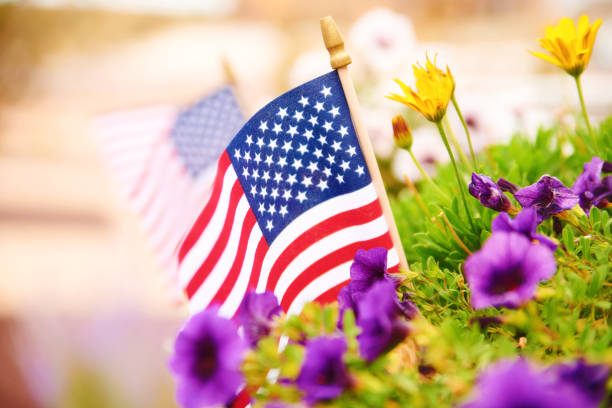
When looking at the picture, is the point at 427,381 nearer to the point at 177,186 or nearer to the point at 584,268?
the point at 584,268

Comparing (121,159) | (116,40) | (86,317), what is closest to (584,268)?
(121,159)

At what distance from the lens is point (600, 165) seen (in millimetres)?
821

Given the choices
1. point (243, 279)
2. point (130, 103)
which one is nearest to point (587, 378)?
point (243, 279)

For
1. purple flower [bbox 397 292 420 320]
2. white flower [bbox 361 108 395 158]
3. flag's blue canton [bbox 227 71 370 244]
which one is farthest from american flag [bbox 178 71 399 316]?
white flower [bbox 361 108 395 158]

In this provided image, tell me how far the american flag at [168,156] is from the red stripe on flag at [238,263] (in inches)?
18.6

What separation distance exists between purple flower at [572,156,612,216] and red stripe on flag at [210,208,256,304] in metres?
0.59

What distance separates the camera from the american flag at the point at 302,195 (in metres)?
0.93

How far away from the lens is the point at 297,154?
0.95 m

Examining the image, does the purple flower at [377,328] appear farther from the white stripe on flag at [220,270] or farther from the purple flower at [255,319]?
the white stripe on flag at [220,270]

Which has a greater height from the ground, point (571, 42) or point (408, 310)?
point (571, 42)

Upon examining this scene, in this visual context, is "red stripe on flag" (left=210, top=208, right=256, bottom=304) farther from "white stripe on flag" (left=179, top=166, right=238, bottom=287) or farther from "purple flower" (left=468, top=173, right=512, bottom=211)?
"purple flower" (left=468, top=173, right=512, bottom=211)

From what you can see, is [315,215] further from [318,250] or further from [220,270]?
[220,270]

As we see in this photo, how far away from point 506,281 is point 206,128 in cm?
119

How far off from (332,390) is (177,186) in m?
1.28
